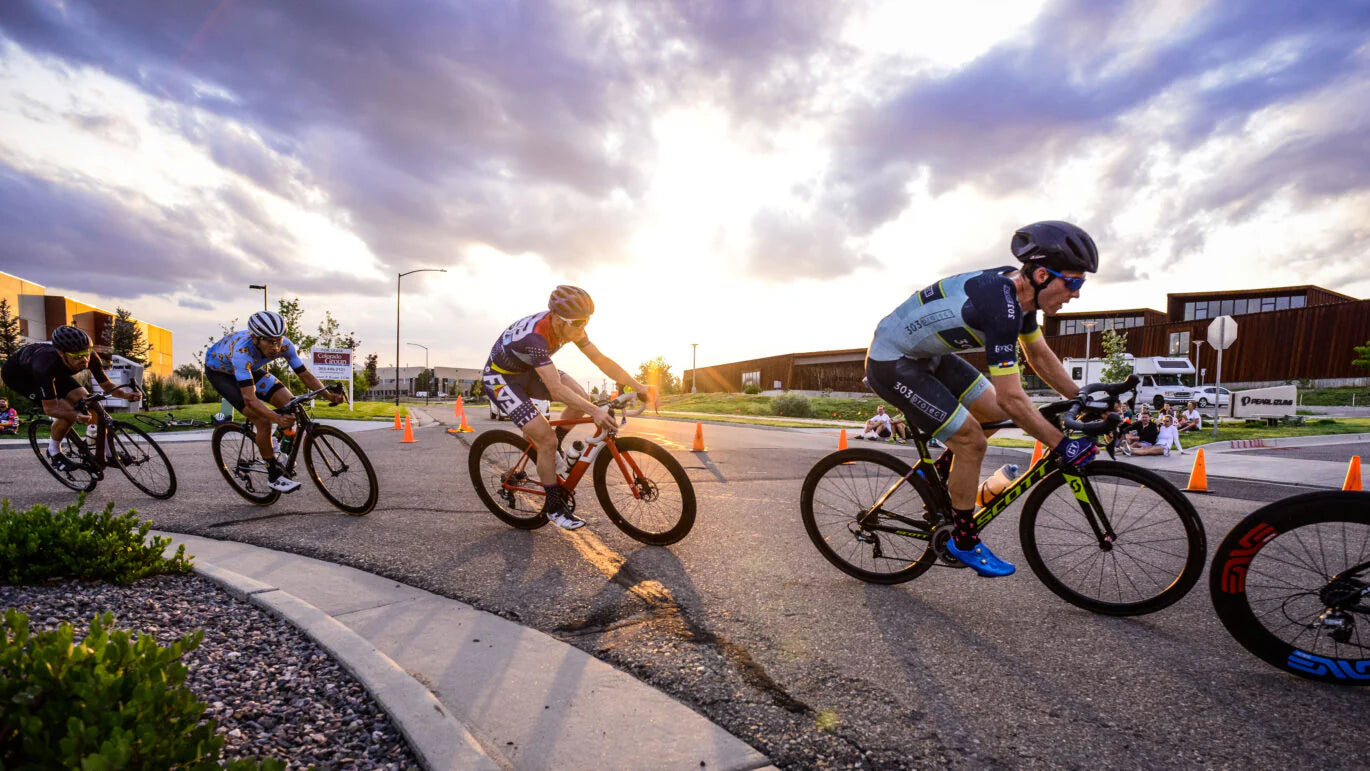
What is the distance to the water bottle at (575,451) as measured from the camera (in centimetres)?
510

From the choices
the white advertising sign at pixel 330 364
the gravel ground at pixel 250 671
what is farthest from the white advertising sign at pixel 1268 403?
the white advertising sign at pixel 330 364

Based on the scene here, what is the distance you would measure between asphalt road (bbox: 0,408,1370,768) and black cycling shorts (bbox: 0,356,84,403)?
248cm

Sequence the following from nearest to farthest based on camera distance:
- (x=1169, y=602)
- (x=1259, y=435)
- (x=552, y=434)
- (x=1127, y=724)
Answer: (x=1127, y=724), (x=1169, y=602), (x=552, y=434), (x=1259, y=435)

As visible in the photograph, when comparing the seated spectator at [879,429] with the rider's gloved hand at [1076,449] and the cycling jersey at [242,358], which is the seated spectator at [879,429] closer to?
the rider's gloved hand at [1076,449]

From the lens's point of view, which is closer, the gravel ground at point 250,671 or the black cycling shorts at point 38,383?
the gravel ground at point 250,671

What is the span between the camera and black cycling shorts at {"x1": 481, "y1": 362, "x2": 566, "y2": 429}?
5172 millimetres

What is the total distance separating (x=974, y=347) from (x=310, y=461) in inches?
232

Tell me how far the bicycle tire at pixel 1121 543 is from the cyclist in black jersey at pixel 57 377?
28.0 feet

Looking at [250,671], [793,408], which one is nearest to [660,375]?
[793,408]

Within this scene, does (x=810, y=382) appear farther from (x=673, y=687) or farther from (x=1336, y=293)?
(x=673, y=687)

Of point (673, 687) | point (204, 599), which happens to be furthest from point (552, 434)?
point (673, 687)

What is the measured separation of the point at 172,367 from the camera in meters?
76.9

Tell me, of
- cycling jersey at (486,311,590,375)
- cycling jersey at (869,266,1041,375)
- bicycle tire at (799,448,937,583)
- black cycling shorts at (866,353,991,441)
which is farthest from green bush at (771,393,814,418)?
cycling jersey at (869,266,1041,375)

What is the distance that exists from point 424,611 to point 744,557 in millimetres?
2234
